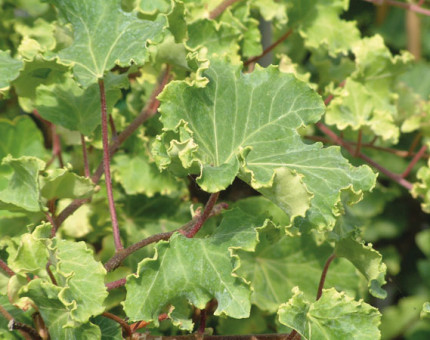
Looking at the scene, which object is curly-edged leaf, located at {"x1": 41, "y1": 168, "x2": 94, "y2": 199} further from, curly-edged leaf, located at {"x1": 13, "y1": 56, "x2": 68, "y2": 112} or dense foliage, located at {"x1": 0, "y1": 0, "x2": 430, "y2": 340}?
curly-edged leaf, located at {"x1": 13, "y1": 56, "x2": 68, "y2": 112}

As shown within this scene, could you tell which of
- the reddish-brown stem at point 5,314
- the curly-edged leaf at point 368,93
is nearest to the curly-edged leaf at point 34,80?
the reddish-brown stem at point 5,314

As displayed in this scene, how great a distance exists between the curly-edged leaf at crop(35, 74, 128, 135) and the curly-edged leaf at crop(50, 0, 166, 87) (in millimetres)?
121

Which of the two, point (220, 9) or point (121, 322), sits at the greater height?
point (220, 9)

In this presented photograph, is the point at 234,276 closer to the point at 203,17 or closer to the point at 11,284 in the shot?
the point at 11,284

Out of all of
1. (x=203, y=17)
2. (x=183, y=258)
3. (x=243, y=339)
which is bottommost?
(x=243, y=339)

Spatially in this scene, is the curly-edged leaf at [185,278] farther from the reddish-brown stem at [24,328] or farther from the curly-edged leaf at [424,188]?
the curly-edged leaf at [424,188]

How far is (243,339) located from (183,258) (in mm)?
152

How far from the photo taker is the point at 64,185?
3.08ft

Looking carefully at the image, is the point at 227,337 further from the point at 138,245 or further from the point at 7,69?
the point at 7,69

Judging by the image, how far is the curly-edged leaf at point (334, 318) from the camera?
836 millimetres

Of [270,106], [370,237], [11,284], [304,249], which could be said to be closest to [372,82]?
[304,249]

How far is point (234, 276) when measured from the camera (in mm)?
829

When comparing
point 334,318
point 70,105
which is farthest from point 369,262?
point 70,105

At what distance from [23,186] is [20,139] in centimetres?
36
